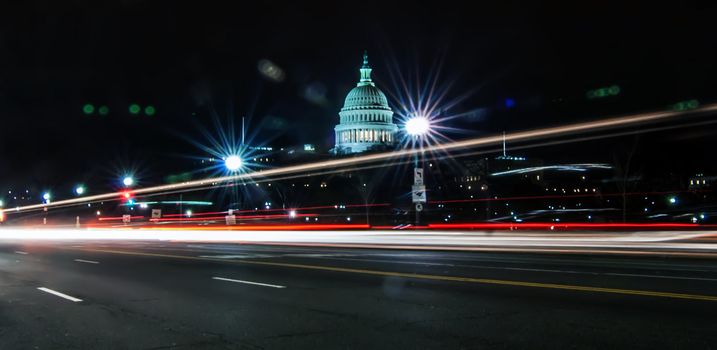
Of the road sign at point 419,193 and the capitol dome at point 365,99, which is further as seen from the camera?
the capitol dome at point 365,99

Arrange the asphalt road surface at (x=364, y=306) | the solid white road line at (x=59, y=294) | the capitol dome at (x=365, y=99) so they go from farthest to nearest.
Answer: the capitol dome at (x=365, y=99) → the solid white road line at (x=59, y=294) → the asphalt road surface at (x=364, y=306)

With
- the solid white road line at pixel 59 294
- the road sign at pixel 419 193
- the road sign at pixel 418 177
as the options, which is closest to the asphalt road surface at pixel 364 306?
the solid white road line at pixel 59 294

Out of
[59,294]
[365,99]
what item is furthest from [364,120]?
[59,294]

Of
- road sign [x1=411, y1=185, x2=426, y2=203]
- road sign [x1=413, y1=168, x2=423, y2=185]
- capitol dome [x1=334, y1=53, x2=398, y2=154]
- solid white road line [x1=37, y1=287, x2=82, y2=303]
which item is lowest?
solid white road line [x1=37, y1=287, x2=82, y2=303]

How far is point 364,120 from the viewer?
156 m

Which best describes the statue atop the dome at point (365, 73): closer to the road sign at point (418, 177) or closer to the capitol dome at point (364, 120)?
the capitol dome at point (364, 120)

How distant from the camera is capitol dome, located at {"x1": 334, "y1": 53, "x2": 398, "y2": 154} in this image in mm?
154375

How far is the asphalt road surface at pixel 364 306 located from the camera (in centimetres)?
785

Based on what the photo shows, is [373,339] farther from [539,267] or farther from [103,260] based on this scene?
[103,260]

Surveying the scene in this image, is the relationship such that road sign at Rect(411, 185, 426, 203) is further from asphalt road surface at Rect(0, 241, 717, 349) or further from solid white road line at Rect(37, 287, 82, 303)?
solid white road line at Rect(37, 287, 82, 303)

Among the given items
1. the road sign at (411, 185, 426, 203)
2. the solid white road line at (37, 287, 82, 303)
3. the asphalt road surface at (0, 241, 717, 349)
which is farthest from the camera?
the road sign at (411, 185, 426, 203)

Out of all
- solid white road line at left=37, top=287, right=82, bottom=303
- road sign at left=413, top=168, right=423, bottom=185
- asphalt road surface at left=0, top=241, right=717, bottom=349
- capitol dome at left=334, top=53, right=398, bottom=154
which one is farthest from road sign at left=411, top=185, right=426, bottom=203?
capitol dome at left=334, top=53, right=398, bottom=154

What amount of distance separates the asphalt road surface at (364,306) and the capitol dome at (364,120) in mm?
133442

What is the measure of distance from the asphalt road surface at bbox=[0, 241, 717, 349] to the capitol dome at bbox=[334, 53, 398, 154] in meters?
133
